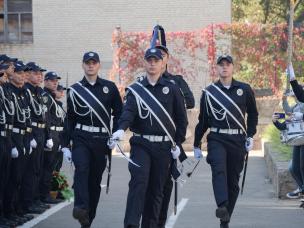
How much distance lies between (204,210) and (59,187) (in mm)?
2565

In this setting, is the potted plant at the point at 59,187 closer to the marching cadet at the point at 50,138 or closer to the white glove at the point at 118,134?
the marching cadet at the point at 50,138

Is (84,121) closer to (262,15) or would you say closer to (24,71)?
(24,71)

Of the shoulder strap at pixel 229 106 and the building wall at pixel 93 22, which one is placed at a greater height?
the building wall at pixel 93 22

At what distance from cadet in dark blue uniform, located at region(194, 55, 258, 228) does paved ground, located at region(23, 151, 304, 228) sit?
3.77 ft

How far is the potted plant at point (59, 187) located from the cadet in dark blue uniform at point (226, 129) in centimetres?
396

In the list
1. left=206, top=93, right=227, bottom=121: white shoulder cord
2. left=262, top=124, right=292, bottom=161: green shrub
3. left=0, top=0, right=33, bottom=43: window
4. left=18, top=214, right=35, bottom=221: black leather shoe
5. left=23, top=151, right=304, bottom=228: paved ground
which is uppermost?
left=0, top=0, right=33, bottom=43: window

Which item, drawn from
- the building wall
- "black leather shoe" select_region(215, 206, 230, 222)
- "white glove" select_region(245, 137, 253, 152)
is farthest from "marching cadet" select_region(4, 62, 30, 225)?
the building wall

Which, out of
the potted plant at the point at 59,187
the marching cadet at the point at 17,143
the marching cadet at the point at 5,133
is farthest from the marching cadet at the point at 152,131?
the potted plant at the point at 59,187

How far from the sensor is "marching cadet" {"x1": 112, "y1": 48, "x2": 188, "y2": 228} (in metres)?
10.3

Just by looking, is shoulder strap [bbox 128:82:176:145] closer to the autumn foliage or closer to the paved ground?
the paved ground

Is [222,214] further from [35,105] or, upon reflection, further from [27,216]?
[35,105]

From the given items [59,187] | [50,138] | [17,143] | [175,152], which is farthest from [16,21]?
[175,152]

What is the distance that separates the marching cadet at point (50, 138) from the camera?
14.8 meters

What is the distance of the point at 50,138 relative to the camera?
14570 millimetres
